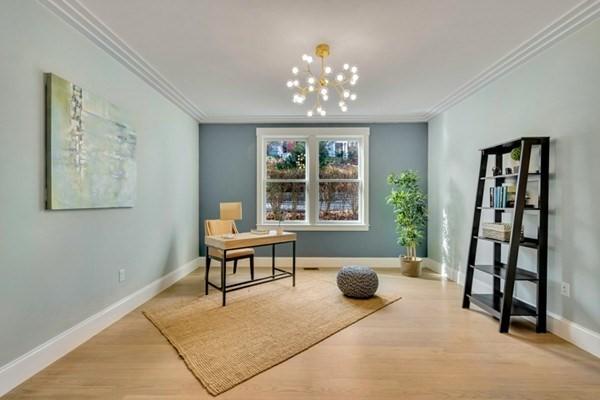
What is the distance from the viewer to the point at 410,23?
2.33m

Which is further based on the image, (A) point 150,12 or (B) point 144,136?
(B) point 144,136

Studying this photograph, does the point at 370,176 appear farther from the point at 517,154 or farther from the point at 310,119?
the point at 517,154

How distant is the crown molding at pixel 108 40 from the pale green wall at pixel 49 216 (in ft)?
0.21

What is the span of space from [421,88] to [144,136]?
342 centimetres

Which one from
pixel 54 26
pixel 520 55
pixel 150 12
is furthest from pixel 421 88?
pixel 54 26

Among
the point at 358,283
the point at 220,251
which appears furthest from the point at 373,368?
the point at 220,251

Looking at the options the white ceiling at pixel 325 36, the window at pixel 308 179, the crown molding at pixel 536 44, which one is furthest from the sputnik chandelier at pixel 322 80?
the crown molding at pixel 536 44

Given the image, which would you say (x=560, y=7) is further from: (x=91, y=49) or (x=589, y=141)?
(x=91, y=49)

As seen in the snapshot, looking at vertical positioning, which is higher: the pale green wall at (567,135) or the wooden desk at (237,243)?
the pale green wall at (567,135)

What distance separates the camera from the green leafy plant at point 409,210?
4.55m

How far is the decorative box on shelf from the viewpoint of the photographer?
2812 mm

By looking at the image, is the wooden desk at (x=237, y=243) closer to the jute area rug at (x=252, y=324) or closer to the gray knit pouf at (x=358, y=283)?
the jute area rug at (x=252, y=324)

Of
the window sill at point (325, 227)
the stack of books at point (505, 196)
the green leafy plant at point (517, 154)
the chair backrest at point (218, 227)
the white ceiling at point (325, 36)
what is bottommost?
the window sill at point (325, 227)

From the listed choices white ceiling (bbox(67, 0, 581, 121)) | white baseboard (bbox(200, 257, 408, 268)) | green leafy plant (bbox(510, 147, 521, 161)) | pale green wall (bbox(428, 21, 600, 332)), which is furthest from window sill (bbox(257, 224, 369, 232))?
green leafy plant (bbox(510, 147, 521, 161))
